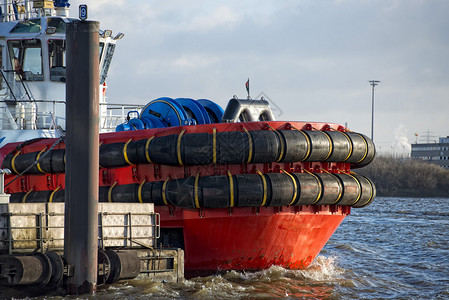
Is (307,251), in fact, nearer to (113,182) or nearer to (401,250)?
(113,182)

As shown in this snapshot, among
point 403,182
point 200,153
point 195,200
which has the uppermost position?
point 200,153

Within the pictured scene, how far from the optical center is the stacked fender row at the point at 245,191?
368 inches

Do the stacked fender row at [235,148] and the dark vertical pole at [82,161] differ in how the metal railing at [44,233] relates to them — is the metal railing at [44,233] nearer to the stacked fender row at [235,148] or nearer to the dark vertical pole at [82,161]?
the dark vertical pole at [82,161]

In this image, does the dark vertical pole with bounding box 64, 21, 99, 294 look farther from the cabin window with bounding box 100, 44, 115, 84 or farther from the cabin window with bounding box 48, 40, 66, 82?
the cabin window with bounding box 100, 44, 115, 84

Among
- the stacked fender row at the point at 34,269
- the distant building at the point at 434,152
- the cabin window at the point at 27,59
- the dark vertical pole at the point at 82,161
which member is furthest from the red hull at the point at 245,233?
the distant building at the point at 434,152

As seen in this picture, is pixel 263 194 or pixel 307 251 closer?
Result: pixel 263 194

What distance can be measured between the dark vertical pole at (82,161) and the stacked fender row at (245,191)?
6.99ft

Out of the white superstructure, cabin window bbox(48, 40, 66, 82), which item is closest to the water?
the white superstructure

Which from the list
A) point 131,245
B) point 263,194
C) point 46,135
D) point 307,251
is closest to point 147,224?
point 131,245

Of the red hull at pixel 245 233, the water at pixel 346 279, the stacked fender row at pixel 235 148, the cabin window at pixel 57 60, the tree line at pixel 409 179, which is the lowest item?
the tree line at pixel 409 179

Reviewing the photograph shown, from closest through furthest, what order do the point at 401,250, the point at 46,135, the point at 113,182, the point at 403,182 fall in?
1. the point at 113,182
2. the point at 46,135
3. the point at 401,250
4. the point at 403,182

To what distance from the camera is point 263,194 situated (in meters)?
9.40

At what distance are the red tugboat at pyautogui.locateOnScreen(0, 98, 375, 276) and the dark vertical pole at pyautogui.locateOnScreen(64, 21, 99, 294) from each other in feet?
5.89

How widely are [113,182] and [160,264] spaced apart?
208 centimetres
